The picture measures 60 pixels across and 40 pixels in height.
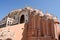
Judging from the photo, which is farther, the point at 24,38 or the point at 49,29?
the point at 24,38

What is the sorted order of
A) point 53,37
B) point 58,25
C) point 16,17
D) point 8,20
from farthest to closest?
point 16,17 → point 8,20 → point 58,25 → point 53,37

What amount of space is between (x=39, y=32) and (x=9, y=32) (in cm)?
400

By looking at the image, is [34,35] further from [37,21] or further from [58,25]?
[58,25]

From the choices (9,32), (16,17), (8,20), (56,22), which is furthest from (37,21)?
(16,17)

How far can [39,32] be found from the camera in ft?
53.4

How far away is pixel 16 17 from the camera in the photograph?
131ft

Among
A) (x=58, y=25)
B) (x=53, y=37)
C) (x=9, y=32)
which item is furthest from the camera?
(x=9, y=32)

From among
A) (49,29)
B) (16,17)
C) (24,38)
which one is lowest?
(24,38)

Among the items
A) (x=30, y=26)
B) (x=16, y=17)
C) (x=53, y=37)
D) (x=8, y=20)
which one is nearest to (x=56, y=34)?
(x=53, y=37)

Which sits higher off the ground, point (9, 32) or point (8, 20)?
point (8, 20)

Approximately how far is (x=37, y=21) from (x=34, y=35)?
66.7 inches

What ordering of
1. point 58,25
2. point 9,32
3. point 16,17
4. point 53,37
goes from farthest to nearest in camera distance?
point 16,17 → point 9,32 → point 58,25 → point 53,37

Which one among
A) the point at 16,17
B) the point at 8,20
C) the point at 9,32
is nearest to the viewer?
the point at 9,32

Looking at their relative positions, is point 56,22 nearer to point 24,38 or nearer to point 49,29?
point 49,29
